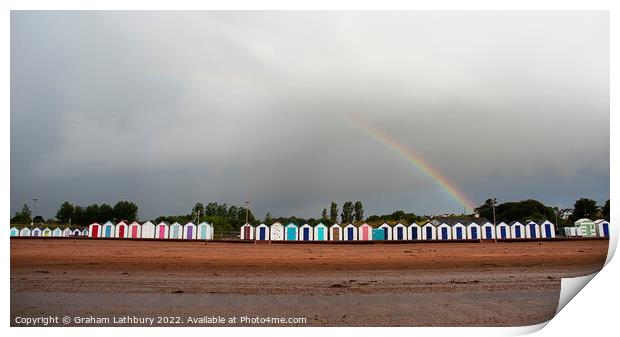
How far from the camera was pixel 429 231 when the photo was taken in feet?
50.3

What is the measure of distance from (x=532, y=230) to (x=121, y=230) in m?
15.4

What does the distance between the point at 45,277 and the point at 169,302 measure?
4.20 metres

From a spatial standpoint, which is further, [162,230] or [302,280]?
[162,230]

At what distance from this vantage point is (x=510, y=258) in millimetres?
13422

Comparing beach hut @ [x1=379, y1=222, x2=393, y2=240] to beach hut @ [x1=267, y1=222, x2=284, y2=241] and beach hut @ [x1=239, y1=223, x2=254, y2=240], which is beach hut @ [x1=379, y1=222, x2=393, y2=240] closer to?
beach hut @ [x1=267, y1=222, x2=284, y2=241]

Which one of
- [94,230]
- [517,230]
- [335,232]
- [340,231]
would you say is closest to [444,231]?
[517,230]

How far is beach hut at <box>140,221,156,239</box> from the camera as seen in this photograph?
13.3m

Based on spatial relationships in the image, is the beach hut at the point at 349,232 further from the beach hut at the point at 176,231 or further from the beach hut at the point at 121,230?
the beach hut at the point at 121,230

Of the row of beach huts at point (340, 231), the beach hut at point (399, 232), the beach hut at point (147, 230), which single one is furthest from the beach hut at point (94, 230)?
the beach hut at point (399, 232)

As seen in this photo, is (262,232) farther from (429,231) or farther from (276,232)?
(429,231)

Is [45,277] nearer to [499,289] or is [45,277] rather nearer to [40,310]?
[40,310]

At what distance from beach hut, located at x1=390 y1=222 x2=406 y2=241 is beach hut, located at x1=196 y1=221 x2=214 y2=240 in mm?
5194

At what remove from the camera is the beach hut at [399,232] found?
14440mm

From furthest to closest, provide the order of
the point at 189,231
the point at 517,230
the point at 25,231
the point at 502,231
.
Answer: the point at 502,231 < the point at 517,230 < the point at 189,231 < the point at 25,231
